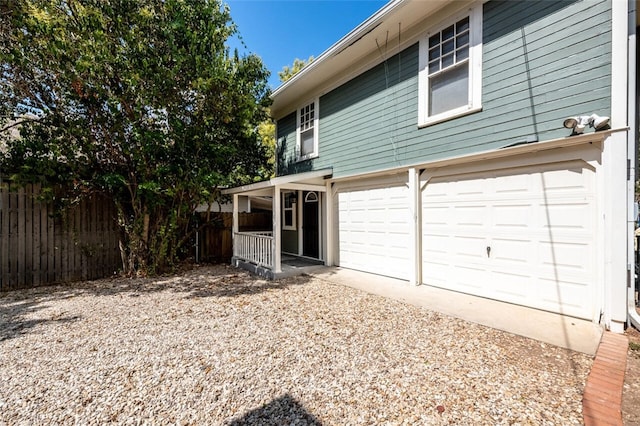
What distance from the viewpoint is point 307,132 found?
9.20 m

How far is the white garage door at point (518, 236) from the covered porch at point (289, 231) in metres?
3.31

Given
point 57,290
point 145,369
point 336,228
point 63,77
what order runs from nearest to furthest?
point 145,369
point 63,77
point 57,290
point 336,228

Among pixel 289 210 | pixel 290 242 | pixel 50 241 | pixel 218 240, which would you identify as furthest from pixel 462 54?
pixel 50 241

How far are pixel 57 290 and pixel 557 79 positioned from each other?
994 cm

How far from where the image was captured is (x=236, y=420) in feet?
7.36

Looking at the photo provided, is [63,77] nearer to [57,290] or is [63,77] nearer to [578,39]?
[57,290]

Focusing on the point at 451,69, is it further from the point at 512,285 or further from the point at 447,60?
the point at 512,285

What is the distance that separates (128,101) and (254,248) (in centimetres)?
450

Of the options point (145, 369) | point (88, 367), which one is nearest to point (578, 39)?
point (145, 369)

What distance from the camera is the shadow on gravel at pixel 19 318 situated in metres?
3.98

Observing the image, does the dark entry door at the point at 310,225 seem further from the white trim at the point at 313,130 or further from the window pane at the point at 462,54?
the window pane at the point at 462,54

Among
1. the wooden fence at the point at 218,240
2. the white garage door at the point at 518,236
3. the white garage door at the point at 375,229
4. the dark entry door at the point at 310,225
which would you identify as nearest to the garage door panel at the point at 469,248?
the white garage door at the point at 518,236

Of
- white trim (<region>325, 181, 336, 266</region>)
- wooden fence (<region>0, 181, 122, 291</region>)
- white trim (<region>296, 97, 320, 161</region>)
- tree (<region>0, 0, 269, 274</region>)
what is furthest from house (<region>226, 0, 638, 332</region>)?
wooden fence (<region>0, 181, 122, 291</region>)

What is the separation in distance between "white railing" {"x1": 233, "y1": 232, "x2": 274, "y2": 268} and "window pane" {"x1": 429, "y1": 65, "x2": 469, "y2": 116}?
471cm
